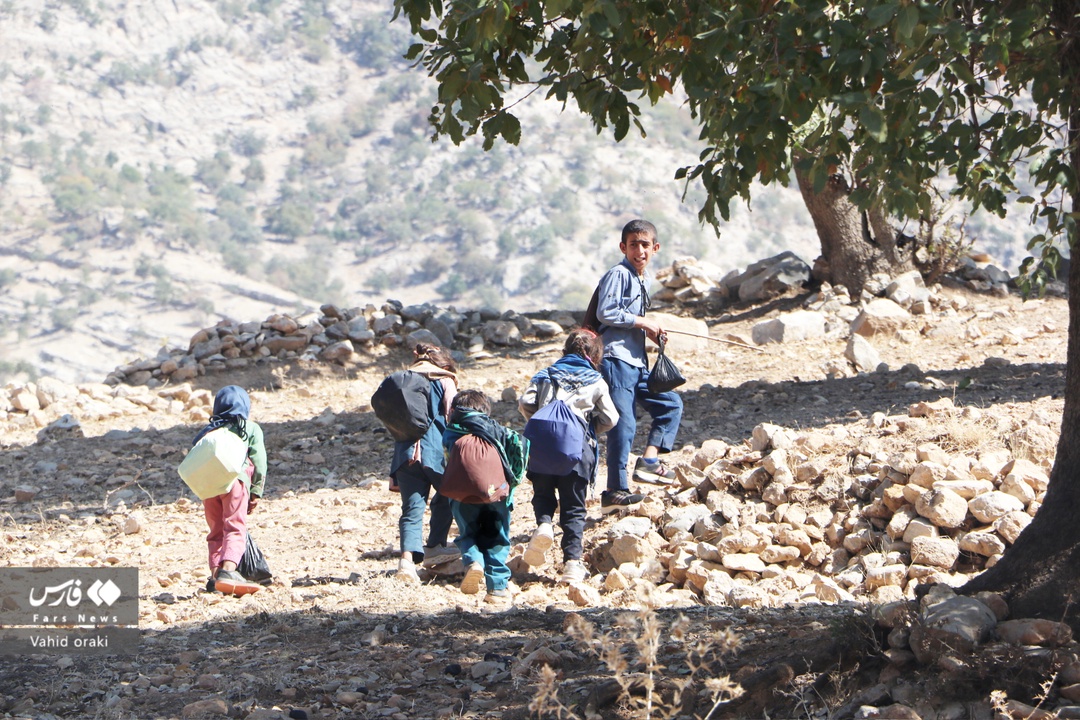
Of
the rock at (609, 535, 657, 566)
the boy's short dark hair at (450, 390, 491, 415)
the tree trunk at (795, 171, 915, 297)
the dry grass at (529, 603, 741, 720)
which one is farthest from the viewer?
the tree trunk at (795, 171, 915, 297)

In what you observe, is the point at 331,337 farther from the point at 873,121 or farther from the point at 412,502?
the point at 873,121

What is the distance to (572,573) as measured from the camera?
5.76 meters

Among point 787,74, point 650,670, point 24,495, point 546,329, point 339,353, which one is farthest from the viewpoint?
point 546,329

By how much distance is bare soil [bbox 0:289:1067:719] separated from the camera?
392 cm

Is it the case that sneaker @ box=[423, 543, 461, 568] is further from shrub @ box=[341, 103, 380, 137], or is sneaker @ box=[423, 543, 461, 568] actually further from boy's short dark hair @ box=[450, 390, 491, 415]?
shrub @ box=[341, 103, 380, 137]

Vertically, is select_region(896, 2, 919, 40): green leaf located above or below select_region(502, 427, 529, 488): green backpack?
above

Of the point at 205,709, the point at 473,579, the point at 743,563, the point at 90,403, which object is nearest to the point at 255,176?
the point at 90,403

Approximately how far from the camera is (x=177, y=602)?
19.0ft

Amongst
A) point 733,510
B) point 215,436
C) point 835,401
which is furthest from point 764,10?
point 835,401

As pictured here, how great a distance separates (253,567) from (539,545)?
1.51 metres

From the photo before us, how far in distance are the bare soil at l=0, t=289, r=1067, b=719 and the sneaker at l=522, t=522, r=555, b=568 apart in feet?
0.48

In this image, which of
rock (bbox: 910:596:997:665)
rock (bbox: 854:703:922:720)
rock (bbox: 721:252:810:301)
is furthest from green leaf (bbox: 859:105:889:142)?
rock (bbox: 721:252:810:301)

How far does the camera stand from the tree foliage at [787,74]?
11.3 ft

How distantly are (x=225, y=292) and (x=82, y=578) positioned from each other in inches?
2481
